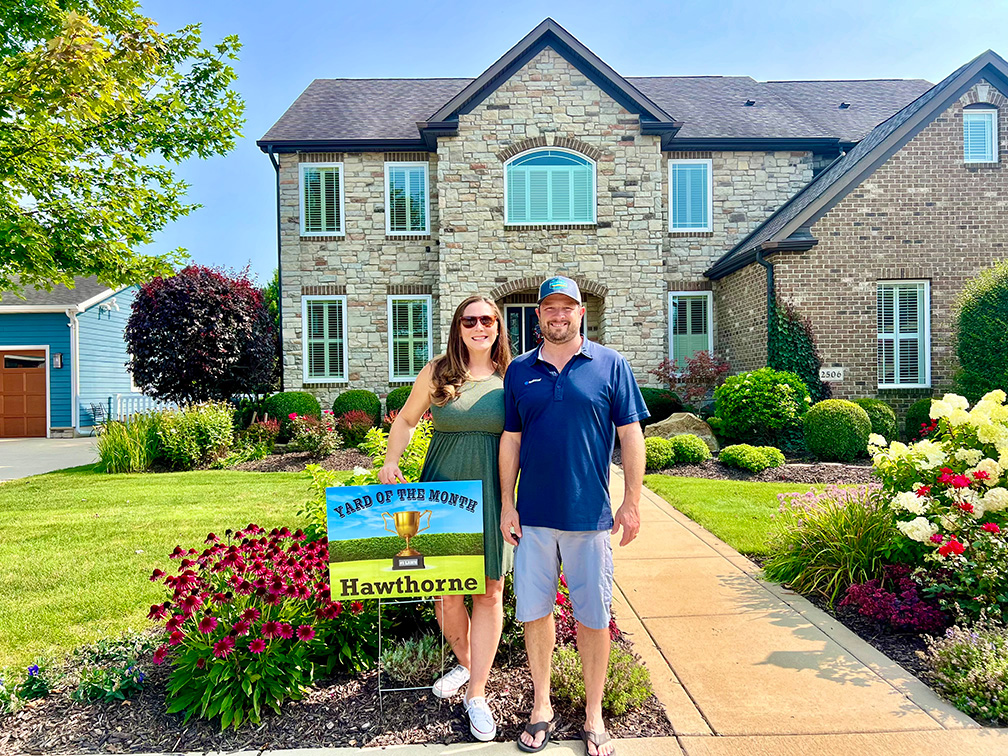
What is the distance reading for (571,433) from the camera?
270cm

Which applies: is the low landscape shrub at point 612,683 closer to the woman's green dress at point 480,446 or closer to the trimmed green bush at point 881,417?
the woman's green dress at point 480,446

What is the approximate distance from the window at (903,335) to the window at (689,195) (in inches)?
172

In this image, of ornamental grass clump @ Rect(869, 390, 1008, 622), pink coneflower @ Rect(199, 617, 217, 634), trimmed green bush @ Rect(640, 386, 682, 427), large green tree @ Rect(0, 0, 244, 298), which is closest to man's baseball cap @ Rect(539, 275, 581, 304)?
pink coneflower @ Rect(199, 617, 217, 634)

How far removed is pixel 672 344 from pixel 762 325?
2.69m

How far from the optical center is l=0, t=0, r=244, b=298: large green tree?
5.66 m

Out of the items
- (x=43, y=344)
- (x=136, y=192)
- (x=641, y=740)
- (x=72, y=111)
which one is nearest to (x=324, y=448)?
(x=136, y=192)

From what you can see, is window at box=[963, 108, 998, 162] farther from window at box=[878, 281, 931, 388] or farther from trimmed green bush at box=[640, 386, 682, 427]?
trimmed green bush at box=[640, 386, 682, 427]

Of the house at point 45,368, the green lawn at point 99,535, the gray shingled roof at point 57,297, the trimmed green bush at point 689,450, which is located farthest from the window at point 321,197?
the trimmed green bush at point 689,450

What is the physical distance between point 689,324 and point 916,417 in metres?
5.03

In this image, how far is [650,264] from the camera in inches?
545

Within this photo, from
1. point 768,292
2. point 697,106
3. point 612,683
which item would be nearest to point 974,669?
point 612,683

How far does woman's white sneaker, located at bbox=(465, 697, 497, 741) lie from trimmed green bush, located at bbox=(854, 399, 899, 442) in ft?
33.4

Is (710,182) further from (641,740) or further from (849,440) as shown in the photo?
(641,740)

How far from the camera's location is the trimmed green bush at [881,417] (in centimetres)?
1097
